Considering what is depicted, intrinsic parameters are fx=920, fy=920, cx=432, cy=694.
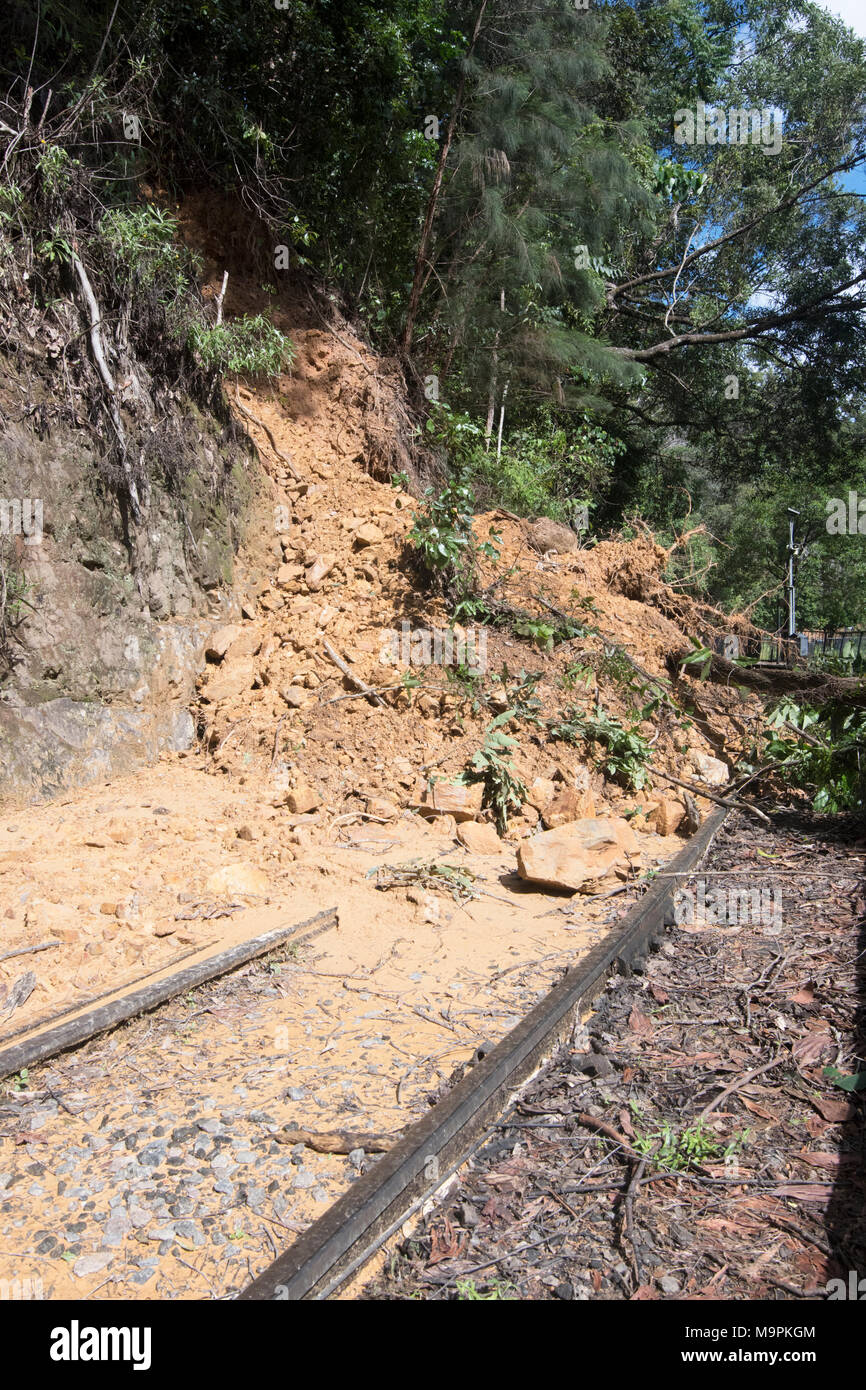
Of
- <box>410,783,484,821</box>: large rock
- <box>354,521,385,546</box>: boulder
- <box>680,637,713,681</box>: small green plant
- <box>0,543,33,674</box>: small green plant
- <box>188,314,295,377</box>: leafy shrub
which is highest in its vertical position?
<box>188,314,295,377</box>: leafy shrub

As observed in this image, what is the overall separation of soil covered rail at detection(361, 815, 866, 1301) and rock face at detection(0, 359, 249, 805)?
13.0 ft

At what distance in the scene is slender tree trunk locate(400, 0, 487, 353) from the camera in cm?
1018

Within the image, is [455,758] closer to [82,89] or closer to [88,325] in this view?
[88,325]

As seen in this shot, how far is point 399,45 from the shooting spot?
31.0 feet

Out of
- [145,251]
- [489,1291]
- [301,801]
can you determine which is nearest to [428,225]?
[145,251]

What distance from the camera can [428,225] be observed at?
10281mm

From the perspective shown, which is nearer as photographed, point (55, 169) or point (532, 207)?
point (55, 169)

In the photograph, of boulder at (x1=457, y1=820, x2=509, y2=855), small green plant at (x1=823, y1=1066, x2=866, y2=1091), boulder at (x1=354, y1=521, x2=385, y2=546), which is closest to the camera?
A: small green plant at (x1=823, y1=1066, x2=866, y2=1091)

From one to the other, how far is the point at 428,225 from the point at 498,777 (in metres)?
6.91

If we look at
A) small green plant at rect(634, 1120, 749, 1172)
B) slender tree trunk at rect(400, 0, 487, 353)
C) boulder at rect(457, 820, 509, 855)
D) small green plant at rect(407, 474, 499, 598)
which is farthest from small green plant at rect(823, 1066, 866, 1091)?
slender tree trunk at rect(400, 0, 487, 353)

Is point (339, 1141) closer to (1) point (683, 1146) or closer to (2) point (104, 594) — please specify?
(1) point (683, 1146)

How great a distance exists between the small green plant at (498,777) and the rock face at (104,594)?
2273 millimetres

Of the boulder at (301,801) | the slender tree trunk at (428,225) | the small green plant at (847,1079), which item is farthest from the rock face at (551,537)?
A: the small green plant at (847,1079)

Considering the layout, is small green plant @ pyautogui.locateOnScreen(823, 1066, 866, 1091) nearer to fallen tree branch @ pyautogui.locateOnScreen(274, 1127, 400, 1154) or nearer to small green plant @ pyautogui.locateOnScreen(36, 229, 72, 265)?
fallen tree branch @ pyautogui.locateOnScreen(274, 1127, 400, 1154)
